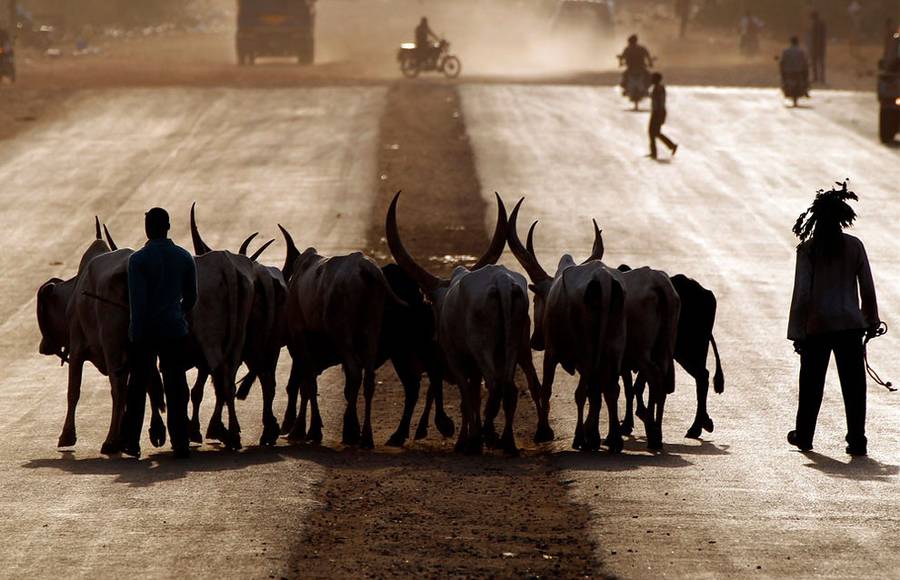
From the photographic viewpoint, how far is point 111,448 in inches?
551

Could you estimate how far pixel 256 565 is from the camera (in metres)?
9.98

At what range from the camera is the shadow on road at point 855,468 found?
12.9 m

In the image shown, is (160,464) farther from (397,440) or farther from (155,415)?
(397,440)

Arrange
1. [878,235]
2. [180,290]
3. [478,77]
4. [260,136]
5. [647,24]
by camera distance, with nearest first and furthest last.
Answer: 1. [180,290]
2. [878,235]
3. [260,136]
4. [478,77]
5. [647,24]

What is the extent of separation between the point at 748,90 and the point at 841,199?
42.0m

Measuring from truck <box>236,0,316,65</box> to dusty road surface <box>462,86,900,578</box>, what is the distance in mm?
14905

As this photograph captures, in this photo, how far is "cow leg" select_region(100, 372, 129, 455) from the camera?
14008 mm

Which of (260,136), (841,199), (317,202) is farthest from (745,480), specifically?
(260,136)

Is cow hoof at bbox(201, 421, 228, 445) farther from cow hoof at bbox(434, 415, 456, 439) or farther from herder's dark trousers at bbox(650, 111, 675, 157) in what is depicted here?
herder's dark trousers at bbox(650, 111, 675, 157)

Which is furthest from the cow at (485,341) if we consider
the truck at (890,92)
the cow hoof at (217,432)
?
the truck at (890,92)

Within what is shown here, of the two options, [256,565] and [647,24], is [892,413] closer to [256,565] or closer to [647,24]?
[256,565]

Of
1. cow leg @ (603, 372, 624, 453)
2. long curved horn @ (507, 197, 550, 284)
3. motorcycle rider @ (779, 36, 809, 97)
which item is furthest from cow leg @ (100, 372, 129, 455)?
motorcycle rider @ (779, 36, 809, 97)

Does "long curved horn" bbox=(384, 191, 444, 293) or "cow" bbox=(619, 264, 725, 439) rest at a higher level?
"long curved horn" bbox=(384, 191, 444, 293)

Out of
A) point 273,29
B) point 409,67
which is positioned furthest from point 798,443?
point 273,29
